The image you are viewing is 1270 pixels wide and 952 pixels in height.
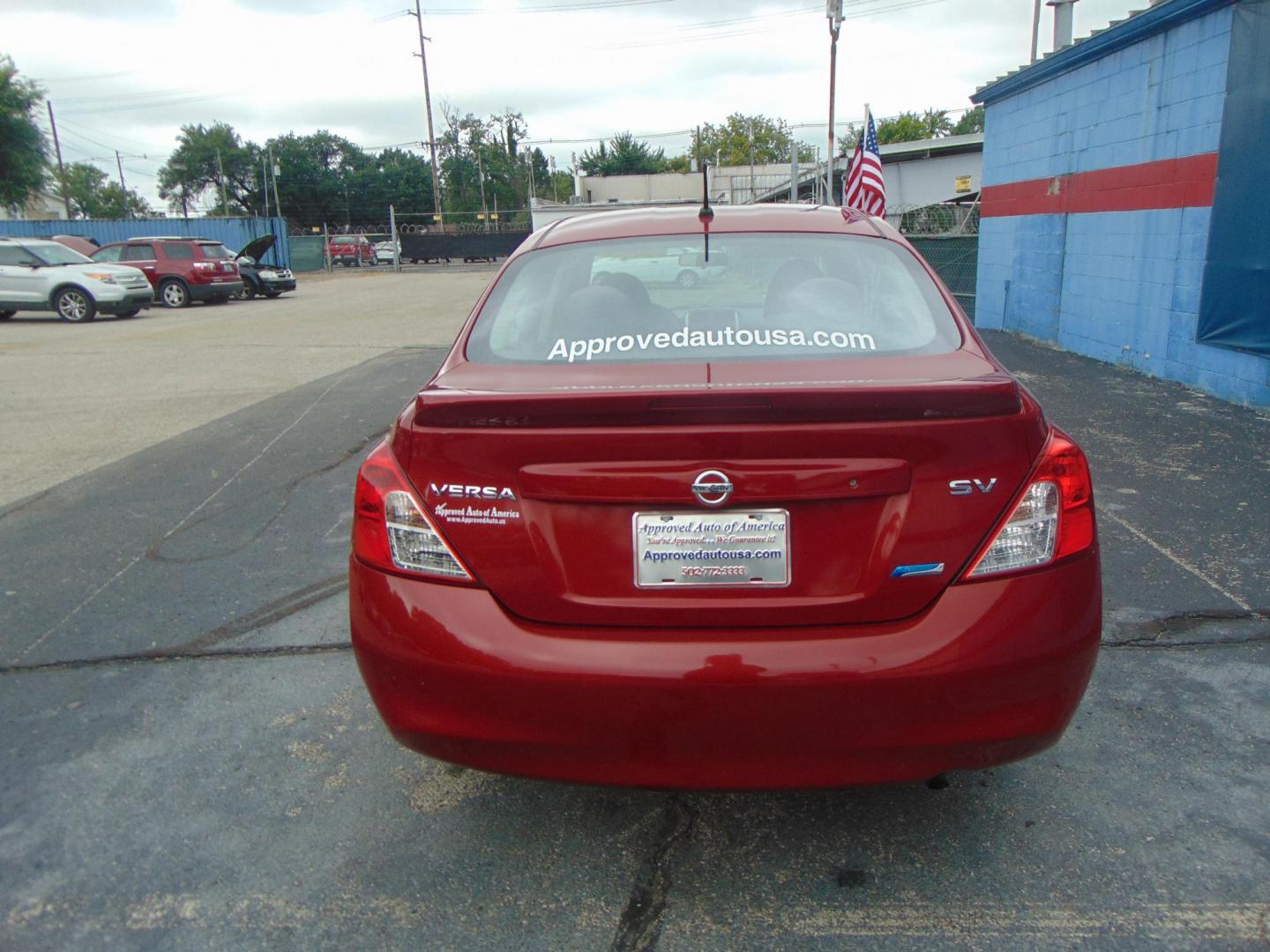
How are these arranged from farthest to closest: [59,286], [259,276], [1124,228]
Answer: [259,276] → [59,286] → [1124,228]

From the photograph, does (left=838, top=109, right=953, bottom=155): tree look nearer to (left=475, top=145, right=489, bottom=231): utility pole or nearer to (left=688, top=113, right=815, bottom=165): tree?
(left=688, top=113, right=815, bottom=165): tree

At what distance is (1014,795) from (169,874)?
230 cm

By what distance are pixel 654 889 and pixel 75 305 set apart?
2194 centimetres

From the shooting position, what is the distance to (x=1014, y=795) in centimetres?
291

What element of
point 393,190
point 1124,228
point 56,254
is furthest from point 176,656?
point 393,190

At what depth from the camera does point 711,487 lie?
2238 millimetres

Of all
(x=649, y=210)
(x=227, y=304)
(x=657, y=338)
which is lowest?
(x=227, y=304)

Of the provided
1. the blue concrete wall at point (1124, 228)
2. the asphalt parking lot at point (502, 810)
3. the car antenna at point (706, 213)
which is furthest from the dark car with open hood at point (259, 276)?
the car antenna at point (706, 213)

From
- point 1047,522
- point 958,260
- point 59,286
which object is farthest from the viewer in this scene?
point 59,286

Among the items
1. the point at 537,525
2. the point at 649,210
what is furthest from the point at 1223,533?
the point at 537,525

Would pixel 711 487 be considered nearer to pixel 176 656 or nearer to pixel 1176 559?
pixel 176 656

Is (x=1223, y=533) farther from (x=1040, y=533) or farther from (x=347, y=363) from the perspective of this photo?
(x=347, y=363)

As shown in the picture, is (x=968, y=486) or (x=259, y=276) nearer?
(x=968, y=486)

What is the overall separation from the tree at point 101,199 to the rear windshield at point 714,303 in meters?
112
